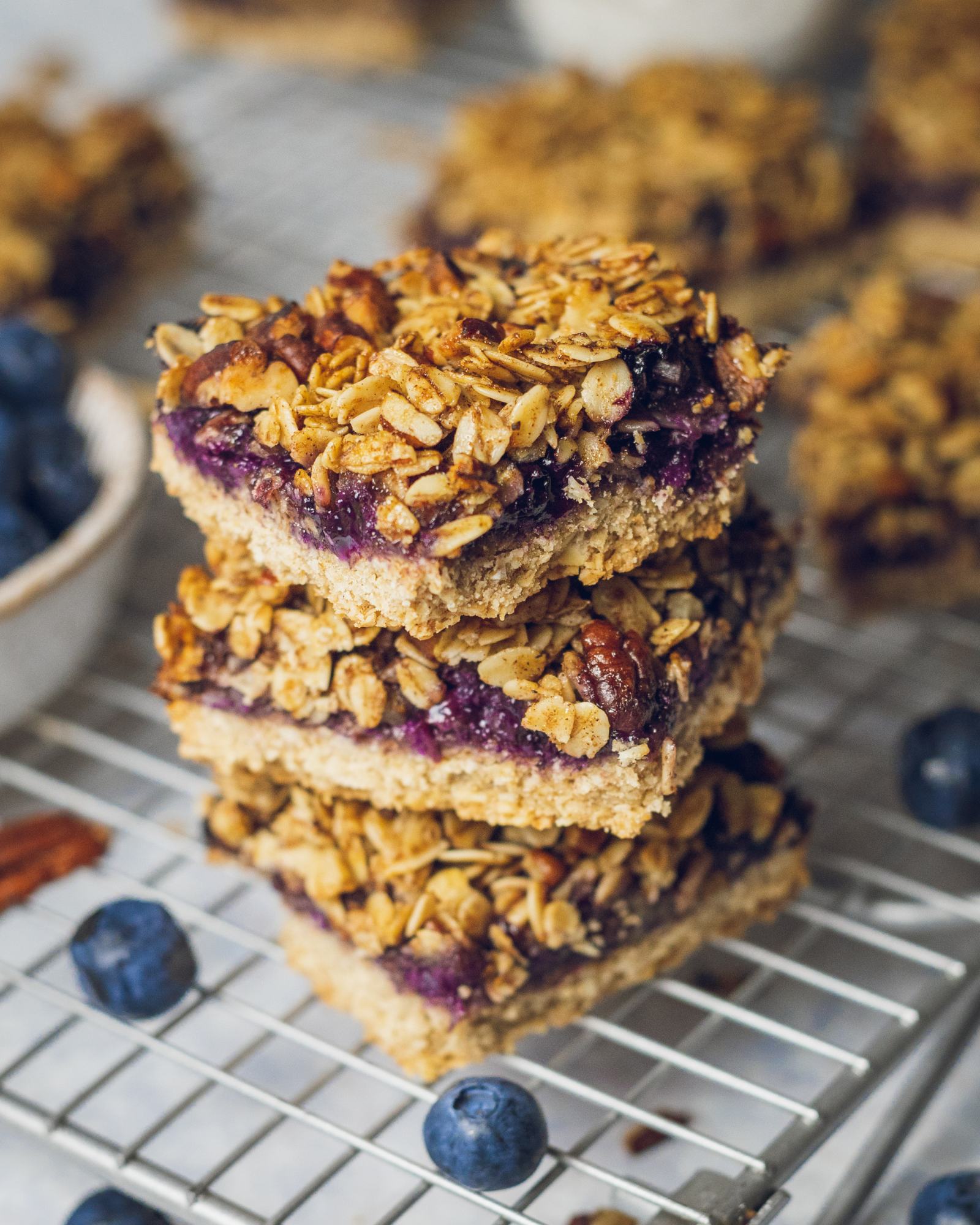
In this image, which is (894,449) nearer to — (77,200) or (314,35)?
(77,200)

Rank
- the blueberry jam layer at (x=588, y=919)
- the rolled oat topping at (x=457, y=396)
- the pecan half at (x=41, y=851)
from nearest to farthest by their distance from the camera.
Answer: the rolled oat topping at (x=457, y=396), the blueberry jam layer at (x=588, y=919), the pecan half at (x=41, y=851)

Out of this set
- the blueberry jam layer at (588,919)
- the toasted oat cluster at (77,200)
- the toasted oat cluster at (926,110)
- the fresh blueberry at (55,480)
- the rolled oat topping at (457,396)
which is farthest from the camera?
the toasted oat cluster at (926,110)

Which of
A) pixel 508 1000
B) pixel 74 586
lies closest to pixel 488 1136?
pixel 508 1000

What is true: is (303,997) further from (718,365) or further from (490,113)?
(490,113)

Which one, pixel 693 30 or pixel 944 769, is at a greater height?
pixel 693 30

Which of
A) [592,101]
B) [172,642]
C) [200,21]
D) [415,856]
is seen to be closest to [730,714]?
[415,856]

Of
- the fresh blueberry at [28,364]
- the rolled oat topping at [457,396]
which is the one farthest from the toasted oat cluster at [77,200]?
the rolled oat topping at [457,396]

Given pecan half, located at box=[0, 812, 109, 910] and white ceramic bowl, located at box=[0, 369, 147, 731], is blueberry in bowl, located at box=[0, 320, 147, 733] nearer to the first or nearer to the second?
white ceramic bowl, located at box=[0, 369, 147, 731]

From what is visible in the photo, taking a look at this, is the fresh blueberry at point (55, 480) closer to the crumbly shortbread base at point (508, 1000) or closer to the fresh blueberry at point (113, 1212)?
the crumbly shortbread base at point (508, 1000)
